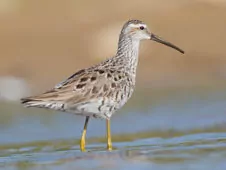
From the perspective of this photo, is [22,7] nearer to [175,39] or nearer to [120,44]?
[175,39]

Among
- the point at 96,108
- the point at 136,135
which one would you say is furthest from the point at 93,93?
the point at 136,135

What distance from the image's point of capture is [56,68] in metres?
19.4

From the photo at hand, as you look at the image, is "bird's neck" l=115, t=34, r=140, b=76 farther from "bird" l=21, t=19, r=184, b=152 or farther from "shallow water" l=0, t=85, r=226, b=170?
"shallow water" l=0, t=85, r=226, b=170

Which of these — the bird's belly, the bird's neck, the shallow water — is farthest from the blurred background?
the bird's neck

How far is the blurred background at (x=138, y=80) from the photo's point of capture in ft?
38.1

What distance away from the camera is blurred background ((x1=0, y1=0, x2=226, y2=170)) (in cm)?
1160

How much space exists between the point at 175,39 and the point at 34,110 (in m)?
6.01

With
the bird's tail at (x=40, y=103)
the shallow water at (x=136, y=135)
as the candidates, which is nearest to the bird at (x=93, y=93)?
the bird's tail at (x=40, y=103)

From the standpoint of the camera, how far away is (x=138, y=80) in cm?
1844

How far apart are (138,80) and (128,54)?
216 inches

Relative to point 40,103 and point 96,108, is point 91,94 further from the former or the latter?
point 40,103

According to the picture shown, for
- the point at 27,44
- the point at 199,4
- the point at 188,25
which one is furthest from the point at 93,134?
the point at 199,4

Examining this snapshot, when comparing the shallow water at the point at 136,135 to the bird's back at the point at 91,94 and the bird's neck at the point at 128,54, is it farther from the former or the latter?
the bird's neck at the point at 128,54

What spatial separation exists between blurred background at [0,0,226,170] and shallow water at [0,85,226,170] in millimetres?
16
